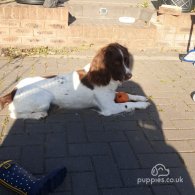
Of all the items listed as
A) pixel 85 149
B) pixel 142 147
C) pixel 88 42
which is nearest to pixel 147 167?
pixel 142 147

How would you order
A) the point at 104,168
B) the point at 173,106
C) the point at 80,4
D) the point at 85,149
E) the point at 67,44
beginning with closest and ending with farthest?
1. the point at 104,168
2. the point at 85,149
3. the point at 173,106
4. the point at 67,44
5. the point at 80,4

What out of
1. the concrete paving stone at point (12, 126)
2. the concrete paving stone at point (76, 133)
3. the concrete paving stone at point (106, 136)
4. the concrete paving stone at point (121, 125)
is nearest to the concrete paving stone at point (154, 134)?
the concrete paving stone at point (121, 125)

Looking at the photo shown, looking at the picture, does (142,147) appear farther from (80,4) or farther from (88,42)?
(80,4)

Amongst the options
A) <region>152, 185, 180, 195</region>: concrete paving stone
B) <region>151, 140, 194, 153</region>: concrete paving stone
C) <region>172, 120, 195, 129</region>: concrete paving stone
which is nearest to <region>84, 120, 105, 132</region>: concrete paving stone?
<region>151, 140, 194, 153</region>: concrete paving stone

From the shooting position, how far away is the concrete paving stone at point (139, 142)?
413cm

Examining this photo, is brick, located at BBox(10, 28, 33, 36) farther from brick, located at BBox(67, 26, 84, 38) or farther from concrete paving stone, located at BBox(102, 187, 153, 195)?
concrete paving stone, located at BBox(102, 187, 153, 195)

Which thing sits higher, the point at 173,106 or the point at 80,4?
the point at 80,4

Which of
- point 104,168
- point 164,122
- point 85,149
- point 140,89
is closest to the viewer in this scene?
point 104,168

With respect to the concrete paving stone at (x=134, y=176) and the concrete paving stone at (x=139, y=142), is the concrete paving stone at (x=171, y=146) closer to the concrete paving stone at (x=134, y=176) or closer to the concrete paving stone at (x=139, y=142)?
the concrete paving stone at (x=139, y=142)

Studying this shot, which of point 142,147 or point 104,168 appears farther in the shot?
point 142,147

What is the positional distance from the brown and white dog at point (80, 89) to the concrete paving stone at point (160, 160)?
43.1 inches

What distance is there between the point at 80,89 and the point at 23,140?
1064 millimetres

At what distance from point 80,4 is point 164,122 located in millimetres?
5044

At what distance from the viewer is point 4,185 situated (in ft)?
11.1
